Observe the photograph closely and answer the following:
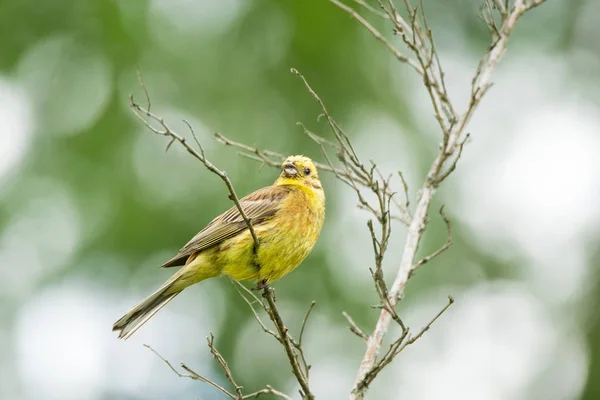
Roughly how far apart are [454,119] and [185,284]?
2287 mm

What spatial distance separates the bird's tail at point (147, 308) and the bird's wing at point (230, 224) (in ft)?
0.51

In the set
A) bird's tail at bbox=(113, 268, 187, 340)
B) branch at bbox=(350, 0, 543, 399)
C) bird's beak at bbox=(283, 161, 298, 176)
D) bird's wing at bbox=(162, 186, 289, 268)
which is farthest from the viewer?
bird's beak at bbox=(283, 161, 298, 176)

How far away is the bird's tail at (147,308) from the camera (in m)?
6.69

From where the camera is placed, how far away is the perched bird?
673 cm

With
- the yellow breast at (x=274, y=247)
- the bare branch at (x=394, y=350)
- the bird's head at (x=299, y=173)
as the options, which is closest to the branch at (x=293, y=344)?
the bare branch at (x=394, y=350)

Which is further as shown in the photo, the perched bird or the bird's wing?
the bird's wing

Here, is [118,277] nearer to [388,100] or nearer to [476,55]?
[388,100]

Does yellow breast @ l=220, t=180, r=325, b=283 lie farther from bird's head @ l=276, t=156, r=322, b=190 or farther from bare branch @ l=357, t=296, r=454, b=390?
bare branch @ l=357, t=296, r=454, b=390

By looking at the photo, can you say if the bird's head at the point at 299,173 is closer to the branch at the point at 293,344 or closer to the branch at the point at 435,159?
the branch at the point at 435,159

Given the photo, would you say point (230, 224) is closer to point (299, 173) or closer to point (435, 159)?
point (299, 173)

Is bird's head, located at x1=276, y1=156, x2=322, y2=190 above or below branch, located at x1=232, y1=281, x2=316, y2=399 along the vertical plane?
above

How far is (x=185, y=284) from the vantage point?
6.92 metres

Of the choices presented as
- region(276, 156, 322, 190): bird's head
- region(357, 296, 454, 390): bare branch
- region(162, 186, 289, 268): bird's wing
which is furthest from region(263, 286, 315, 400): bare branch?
region(276, 156, 322, 190): bird's head

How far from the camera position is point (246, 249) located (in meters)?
6.71
